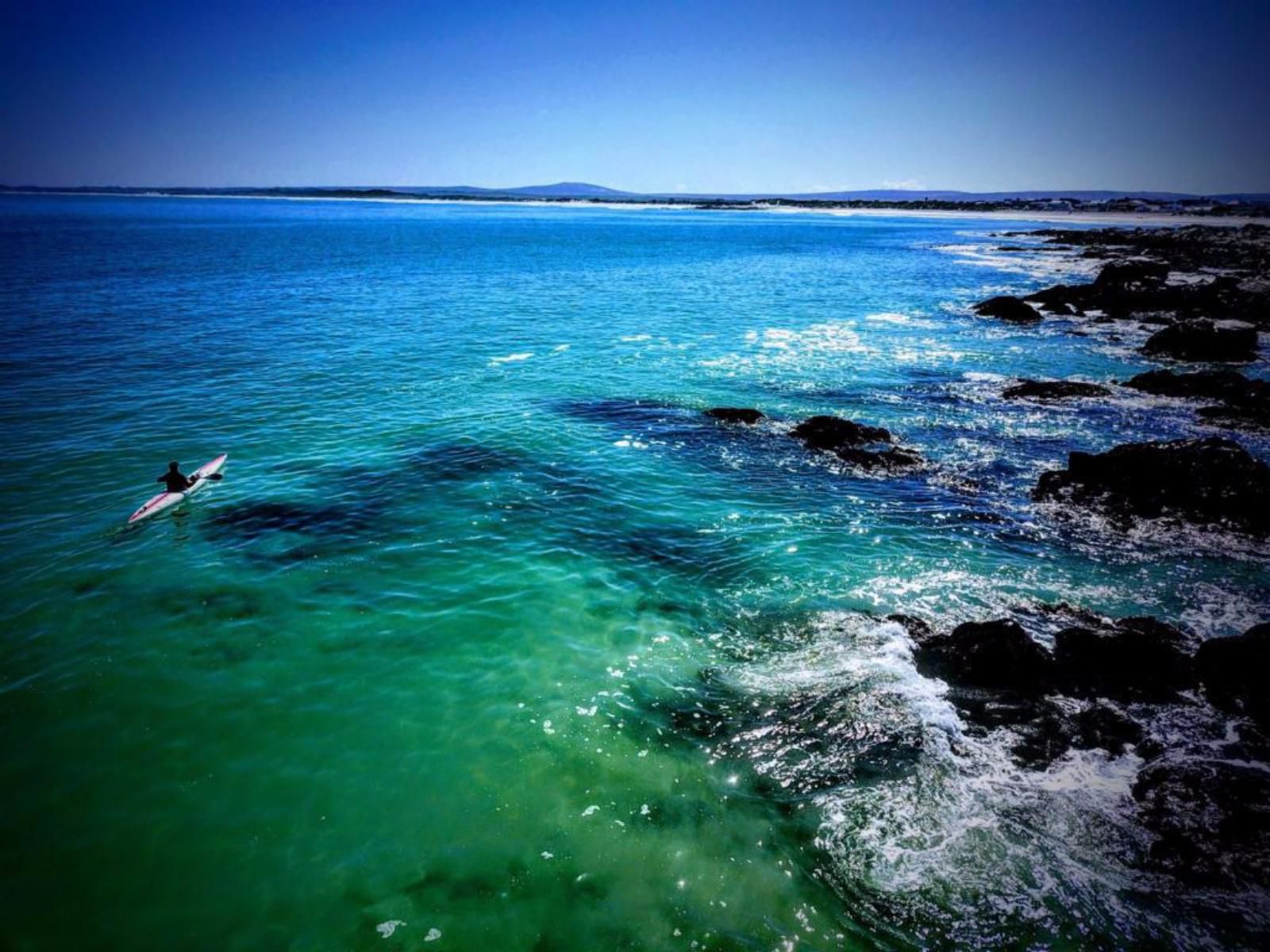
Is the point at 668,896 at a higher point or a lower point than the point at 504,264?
lower

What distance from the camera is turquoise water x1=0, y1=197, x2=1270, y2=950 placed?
877cm

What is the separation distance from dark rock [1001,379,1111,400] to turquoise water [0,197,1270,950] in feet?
6.29

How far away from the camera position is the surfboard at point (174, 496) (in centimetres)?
1864

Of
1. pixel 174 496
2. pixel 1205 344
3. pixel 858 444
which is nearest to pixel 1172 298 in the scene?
pixel 1205 344

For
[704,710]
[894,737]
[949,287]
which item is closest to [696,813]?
[704,710]

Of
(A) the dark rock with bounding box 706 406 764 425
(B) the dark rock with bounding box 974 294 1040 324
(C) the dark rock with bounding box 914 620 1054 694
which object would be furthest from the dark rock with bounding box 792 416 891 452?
(B) the dark rock with bounding box 974 294 1040 324

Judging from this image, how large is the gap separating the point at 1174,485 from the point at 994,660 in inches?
500

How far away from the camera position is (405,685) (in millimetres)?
12875

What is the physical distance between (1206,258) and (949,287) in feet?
127

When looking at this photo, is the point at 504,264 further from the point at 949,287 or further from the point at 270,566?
the point at 270,566

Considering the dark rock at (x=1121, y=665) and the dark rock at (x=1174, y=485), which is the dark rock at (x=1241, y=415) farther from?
the dark rock at (x=1121, y=665)

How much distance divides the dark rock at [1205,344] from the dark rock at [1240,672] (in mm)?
35560

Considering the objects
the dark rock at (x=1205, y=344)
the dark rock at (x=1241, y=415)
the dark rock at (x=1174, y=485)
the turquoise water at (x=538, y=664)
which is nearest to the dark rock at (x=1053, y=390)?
the turquoise water at (x=538, y=664)

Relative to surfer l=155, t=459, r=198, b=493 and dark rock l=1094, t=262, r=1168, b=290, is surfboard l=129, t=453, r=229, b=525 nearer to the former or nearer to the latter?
surfer l=155, t=459, r=198, b=493
